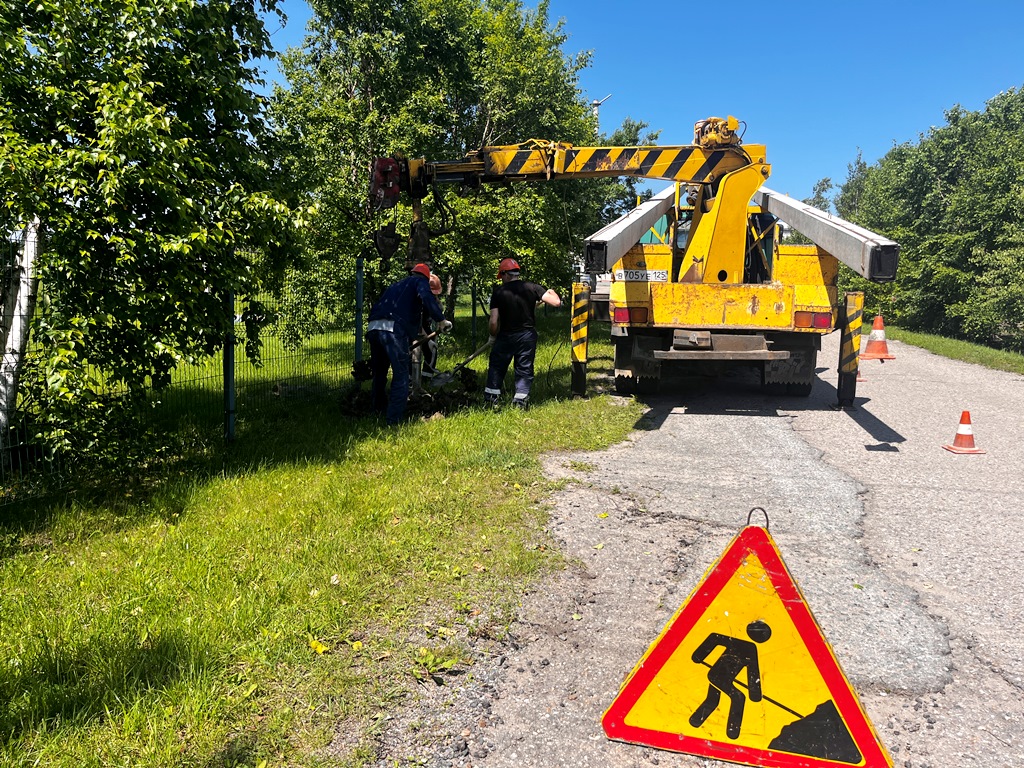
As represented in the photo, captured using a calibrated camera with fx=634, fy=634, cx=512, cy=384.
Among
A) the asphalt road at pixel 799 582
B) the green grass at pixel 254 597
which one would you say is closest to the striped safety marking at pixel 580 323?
the asphalt road at pixel 799 582

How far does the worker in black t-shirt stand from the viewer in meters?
7.98

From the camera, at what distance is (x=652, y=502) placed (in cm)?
497

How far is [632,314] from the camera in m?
8.09

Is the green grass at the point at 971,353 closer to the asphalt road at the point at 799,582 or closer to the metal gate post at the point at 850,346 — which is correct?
the metal gate post at the point at 850,346

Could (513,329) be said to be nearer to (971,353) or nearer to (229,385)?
(229,385)

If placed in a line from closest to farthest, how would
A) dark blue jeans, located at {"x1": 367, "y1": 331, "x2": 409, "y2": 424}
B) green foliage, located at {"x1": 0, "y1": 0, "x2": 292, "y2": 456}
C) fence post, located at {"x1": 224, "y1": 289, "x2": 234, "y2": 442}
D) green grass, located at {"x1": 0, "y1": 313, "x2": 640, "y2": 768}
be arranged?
1. green grass, located at {"x1": 0, "y1": 313, "x2": 640, "y2": 768}
2. green foliage, located at {"x1": 0, "y1": 0, "x2": 292, "y2": 456}
3. fence post, located at {"x1": 224, "y1": 289, "x2": 234, "y2": 442}
4. dark blue jeans, located at {"x1": 367, "y1": 331, "x2": 409, "y2": 424}

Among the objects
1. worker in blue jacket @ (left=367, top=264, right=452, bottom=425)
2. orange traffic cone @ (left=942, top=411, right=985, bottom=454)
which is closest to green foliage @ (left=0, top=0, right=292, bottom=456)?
worker in blue jacket @ (left=367, top=264, right=452, bottom=425)

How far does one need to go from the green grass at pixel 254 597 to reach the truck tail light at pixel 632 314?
2.91 m

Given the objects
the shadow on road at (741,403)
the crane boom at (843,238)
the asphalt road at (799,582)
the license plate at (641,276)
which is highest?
the crane boom at (843,238)

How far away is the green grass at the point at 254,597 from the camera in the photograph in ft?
7.82

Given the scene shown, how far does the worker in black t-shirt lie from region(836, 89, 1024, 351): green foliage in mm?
15704

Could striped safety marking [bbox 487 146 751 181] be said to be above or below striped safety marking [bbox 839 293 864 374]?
above

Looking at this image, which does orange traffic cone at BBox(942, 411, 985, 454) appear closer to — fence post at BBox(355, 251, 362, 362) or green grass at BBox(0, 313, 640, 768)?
green grass at BBox(0, 313, 640, 768)

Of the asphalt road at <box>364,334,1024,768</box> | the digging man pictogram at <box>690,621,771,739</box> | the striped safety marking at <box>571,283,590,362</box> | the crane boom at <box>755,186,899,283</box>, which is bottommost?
the asphalt road at <box>364,334,1024,768</box>
